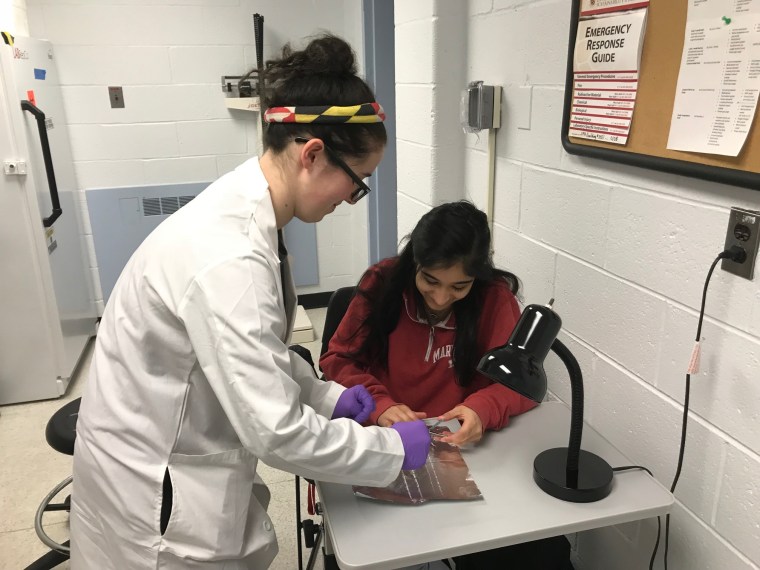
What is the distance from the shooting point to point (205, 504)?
3.53 ft

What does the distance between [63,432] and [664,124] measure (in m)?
1.82

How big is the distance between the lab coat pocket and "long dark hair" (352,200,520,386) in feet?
1.76

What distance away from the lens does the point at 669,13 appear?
1.14 m

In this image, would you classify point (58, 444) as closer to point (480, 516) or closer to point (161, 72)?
point (480, 516)

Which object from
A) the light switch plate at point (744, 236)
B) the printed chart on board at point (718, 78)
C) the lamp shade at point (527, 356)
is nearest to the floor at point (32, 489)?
the lamp shade at point (527, 356)

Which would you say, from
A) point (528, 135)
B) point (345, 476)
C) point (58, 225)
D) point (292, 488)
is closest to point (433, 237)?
point (528, 135)

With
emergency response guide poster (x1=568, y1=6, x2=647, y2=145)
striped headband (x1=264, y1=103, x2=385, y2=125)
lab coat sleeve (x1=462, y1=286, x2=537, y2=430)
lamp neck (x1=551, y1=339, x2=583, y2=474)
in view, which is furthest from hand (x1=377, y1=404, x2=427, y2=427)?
emergency response guide poster (x1=568, y1=6, x2=647, y2=145)

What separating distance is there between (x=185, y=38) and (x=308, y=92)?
2707 millimetres

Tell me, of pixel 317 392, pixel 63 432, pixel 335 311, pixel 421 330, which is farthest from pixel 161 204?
pixel 317 392

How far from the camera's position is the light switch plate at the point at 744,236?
102 cm

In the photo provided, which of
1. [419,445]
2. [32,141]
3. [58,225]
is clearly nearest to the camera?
[419,445]

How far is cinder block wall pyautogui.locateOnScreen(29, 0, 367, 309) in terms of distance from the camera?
323 cm

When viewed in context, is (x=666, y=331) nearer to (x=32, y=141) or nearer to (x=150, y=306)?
(x=150, y=306)

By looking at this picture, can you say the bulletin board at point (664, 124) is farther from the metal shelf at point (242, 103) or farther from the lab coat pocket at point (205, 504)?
the metal shelf at point (242, 103)
